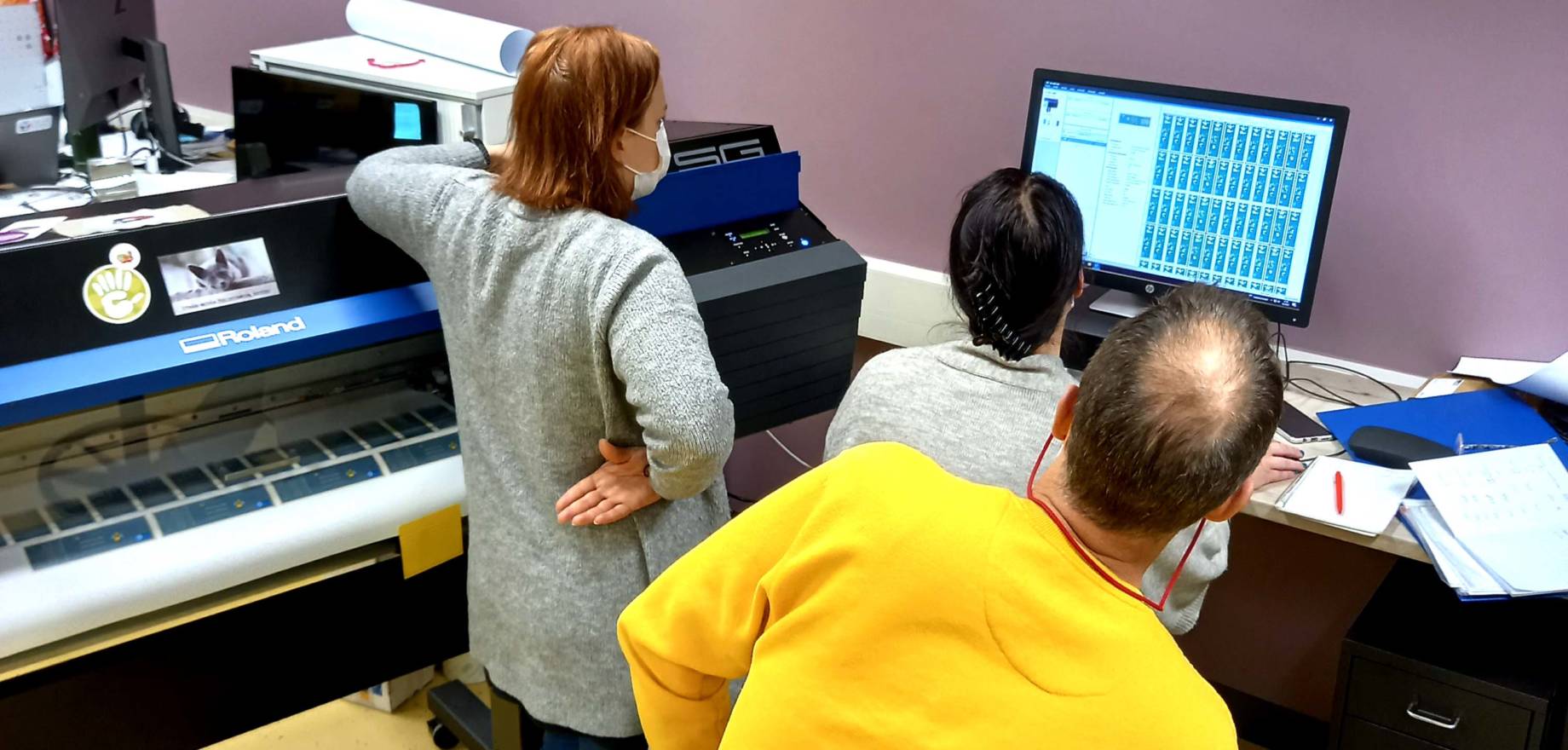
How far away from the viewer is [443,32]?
7.36ft

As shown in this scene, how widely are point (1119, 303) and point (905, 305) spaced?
1.69 feet

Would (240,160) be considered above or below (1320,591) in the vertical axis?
→ above

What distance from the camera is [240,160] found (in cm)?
196

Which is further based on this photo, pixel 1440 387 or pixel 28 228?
pixel 1440 387

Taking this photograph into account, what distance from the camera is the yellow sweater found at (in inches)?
29.1

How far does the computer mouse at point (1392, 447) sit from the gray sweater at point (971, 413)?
0.41 metres

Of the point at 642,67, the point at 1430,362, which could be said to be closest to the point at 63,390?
the point at 642,67

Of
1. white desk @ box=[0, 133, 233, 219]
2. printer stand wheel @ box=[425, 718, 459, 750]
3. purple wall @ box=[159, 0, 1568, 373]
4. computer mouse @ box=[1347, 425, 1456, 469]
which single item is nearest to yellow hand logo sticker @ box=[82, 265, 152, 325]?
white desk @ box=[0, 133, 233, 219]

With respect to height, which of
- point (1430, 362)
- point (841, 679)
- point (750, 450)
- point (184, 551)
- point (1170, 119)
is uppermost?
point (1170, 119)

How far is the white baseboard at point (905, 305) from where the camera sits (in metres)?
2.46

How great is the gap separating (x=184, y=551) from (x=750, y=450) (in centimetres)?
152

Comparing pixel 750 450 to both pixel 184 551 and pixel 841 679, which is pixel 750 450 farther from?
pixel 841 679

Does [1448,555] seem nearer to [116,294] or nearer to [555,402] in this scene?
[555,402]

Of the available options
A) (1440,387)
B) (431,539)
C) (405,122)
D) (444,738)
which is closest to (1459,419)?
(1440,387)
